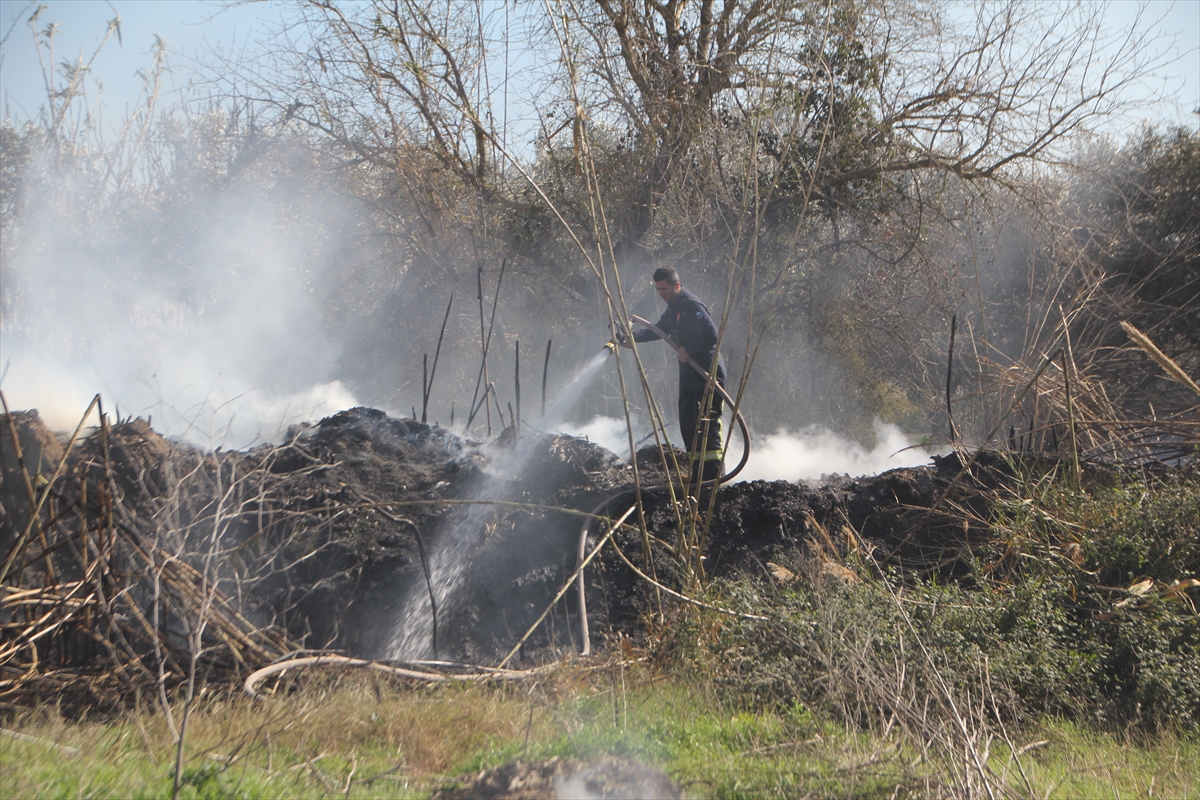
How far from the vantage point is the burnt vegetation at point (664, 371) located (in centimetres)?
367

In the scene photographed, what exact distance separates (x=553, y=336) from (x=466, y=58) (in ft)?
16.2

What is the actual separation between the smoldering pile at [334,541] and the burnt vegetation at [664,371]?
0.10ft

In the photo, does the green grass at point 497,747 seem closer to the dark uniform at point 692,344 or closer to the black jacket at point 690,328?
the dark uniform at point 692,344

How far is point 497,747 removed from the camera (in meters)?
3.00

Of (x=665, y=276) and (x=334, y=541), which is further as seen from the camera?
(x=665, y=276)

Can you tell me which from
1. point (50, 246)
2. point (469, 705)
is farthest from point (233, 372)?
point (469, 705)

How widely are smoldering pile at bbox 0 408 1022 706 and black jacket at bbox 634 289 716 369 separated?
103 centimetres

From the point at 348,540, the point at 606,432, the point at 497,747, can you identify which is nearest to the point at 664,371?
the point at 606,432

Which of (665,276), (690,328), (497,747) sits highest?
(665,276)

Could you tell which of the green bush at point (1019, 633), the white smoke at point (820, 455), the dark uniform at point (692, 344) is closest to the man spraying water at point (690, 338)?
the dark uniform at point (692, 344)

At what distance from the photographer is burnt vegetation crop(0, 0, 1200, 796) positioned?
3670mm

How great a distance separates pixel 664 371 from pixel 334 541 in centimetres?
776

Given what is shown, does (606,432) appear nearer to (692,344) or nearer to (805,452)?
(805,452)

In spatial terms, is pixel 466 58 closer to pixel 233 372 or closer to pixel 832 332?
pixel 832 332
